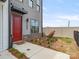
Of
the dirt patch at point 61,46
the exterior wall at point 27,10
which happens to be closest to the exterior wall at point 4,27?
the exterior wall at point 27,10

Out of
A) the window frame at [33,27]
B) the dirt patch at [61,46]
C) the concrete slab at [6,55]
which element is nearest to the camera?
the concrete slab at [6,55]

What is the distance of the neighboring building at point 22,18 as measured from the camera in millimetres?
12754

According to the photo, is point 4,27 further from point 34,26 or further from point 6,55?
point 34,26

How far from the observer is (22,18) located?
15.7 m

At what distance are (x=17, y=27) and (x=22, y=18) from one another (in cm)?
146

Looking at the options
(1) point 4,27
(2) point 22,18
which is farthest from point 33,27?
(1) point 4,27

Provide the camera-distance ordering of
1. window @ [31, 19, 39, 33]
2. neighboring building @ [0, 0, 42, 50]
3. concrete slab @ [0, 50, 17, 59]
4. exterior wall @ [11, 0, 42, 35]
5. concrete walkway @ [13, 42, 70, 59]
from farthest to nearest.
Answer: window @ [31, 19, 39, 33]
exterior wall @ [11, 0, 42, 35]
neighboring building @ [0, 0, 42, 50]
concrete walkway @ [13, 42, 70, 59]
concrete slab @ [0, 50, 17, 59]

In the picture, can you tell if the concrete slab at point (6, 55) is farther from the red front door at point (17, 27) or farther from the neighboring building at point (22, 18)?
the red front door at point (17, 27)

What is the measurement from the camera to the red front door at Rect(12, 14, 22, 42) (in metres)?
13.9

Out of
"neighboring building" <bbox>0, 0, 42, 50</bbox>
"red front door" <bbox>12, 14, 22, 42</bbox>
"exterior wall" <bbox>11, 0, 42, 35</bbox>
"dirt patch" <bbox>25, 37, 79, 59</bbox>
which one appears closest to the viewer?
"neighboring building" <bbox>0, 0, 42, 50</bbox>

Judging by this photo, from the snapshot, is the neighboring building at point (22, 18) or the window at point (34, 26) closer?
the neighboring building at point (22, 18)

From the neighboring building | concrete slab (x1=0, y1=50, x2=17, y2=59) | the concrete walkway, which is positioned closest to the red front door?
the neighboring building

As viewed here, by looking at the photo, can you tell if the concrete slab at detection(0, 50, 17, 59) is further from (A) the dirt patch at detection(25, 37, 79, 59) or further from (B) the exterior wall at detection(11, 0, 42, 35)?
(B) the exterior wall at detection(11, 0, 42, 35)

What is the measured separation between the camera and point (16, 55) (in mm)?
10062
